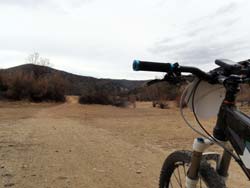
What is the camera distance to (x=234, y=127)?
1571 millimetres

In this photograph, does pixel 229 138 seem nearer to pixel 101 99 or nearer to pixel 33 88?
pixel 101 99

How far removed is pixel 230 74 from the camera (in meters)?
1.61

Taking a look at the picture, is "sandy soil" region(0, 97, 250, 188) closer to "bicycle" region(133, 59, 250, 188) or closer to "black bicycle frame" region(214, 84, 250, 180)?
"bicycle" region(133, 59, 250, 188)

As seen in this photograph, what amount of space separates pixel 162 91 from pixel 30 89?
31.4 feet

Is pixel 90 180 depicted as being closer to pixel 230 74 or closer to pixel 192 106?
pixel 192 106

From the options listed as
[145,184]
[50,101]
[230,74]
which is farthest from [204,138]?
[50,101]

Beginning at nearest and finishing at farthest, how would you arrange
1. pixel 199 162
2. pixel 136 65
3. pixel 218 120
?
pixel 136 65 → pixel 218 120 → pixel 199 162

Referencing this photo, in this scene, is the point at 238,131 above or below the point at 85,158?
above

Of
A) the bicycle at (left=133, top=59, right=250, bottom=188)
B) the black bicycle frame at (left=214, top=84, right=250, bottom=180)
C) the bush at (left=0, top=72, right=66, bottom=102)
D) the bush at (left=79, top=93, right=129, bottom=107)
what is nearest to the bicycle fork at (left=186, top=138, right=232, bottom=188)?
the bicycle at (left=133, top=59, right=250, bottom=188)

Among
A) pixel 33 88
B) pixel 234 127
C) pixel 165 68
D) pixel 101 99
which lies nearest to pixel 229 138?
pixel 234 127

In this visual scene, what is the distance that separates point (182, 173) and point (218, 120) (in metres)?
0.64

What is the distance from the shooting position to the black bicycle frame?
1479mm

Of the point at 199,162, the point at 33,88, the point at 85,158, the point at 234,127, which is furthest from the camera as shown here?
the point at 33,88

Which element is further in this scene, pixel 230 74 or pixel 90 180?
pixel 90 180
